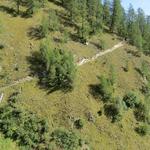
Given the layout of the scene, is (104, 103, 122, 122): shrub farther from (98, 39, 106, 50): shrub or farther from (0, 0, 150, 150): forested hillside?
(98, 39, 106, 50): shrub

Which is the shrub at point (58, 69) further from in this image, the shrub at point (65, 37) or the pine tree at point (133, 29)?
the pine tree at point (133, 29)

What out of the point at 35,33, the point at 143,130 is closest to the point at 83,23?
the point at 35,33

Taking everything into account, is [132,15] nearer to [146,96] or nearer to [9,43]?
[146,96]

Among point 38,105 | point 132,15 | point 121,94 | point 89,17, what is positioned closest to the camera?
point 38,105

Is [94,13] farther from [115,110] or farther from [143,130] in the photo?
[143,130]

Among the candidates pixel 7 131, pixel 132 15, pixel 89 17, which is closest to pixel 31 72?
pixel 7 131
